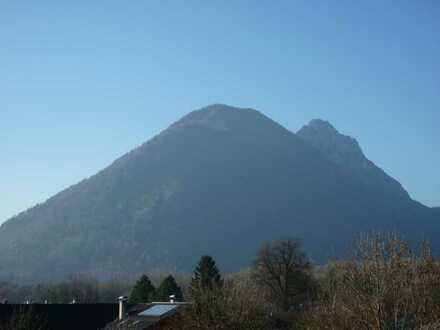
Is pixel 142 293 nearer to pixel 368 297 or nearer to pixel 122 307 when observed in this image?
pixel 122 307

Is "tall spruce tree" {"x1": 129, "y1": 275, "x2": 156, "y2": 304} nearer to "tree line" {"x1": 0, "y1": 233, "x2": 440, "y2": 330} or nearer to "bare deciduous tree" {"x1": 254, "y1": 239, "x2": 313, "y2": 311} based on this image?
"bare deciduous tree" {"x1": 254, "y1": 239, "x2": 313, "y2": 311}

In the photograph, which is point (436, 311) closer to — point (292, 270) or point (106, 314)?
point (106, 314)

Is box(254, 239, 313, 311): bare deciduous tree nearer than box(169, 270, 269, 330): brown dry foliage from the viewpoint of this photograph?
No

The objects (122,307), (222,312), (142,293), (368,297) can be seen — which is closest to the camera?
(368,297)

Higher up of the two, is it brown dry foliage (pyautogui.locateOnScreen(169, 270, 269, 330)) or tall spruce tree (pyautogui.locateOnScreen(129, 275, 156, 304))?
tall spruce tree (pyautogui.locateOnScreen(129, 275, 156, 304))

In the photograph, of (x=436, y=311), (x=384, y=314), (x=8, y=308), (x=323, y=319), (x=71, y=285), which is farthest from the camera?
(x=71, y=285)

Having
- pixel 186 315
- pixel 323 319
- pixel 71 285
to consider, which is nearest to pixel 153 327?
pixel 186 315

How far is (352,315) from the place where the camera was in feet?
55.1

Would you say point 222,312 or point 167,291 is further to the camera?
point 167,291

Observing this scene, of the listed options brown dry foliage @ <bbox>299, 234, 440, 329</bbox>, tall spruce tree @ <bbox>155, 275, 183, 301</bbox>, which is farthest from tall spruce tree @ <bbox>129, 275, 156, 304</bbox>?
brown dry foliage @ <bbox>299, 234, 440, 329</bbox>

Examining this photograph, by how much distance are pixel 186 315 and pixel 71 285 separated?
7783cm

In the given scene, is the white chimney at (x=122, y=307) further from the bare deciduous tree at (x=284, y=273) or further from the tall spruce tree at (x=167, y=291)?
the bare deciduous tree at (x=284, y=273)

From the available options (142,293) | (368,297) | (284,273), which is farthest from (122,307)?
(368,297)

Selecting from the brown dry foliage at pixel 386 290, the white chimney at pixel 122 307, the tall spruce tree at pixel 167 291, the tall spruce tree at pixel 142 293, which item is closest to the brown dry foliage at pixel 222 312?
the brown dry foliage at pixel 386 290
